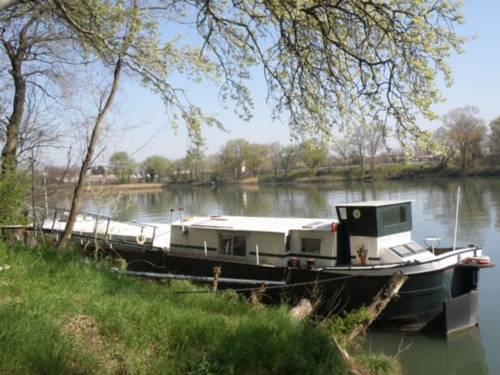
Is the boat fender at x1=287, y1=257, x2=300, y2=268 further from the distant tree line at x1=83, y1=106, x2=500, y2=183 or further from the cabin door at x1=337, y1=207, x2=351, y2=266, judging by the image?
the distant tree line at x1=83, y1=106, x2=500, y2=183

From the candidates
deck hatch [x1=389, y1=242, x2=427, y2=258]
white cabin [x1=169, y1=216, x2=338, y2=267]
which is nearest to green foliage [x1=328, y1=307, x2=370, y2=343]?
white cabin [x1=169, y1=216, x2=338, y2=267]

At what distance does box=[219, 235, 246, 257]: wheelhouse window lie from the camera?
13531mm

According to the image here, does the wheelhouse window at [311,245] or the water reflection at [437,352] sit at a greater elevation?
the wheelhouse window at [311,245]

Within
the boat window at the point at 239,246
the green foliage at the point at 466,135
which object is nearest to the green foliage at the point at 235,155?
the green foliage at the point at 466,135

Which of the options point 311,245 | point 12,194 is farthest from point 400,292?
point 12,194

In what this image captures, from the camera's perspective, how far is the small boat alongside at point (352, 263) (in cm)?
1164

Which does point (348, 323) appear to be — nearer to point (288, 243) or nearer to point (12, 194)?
point (288, 243)

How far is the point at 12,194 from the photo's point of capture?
9617mm

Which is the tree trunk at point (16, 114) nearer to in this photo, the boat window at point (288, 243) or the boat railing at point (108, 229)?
the boat railing at point (108, 229)

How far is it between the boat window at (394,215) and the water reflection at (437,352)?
2795 mm

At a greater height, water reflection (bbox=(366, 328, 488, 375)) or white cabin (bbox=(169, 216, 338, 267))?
white cabin (bbox=(169, 216, 338, 267))

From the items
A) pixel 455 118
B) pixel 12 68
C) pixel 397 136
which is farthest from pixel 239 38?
pixel 455 118

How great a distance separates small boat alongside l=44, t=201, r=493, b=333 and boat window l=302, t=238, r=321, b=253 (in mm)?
26

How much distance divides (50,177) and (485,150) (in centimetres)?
6182
